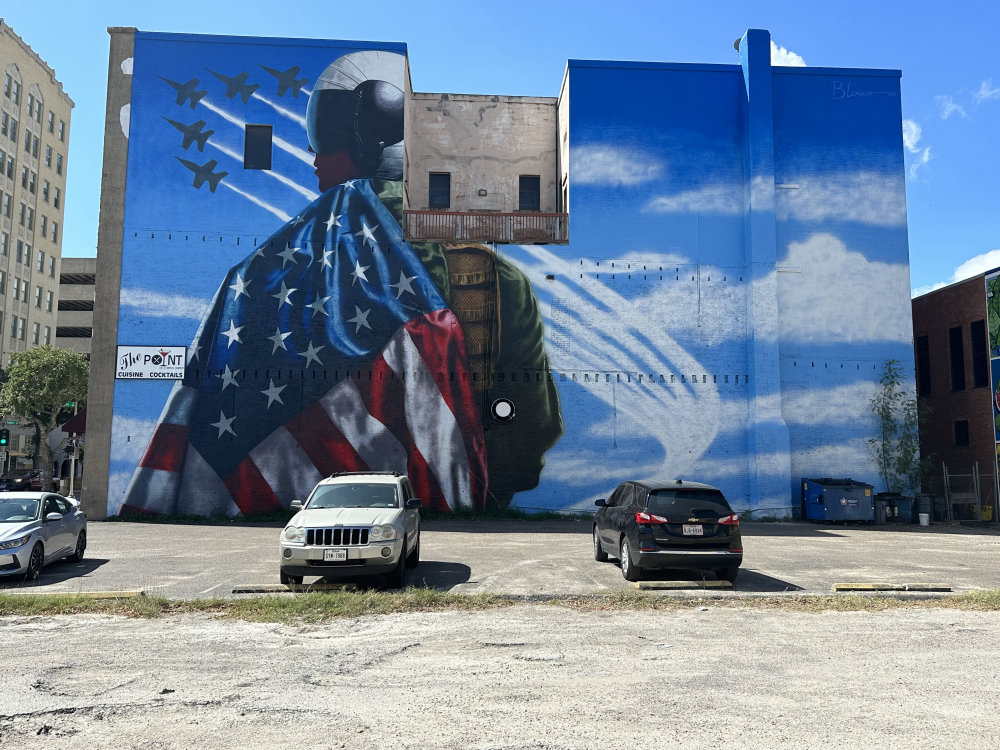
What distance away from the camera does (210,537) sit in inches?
787

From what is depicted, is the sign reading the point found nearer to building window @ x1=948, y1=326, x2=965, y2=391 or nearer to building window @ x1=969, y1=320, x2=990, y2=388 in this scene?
building window @ x1=969, y1=320, x2=990, y2=388

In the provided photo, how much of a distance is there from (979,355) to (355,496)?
25603mm

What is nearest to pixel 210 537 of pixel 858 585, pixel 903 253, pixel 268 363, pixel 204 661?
pixel 268 363

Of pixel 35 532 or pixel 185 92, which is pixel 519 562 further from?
pixel 185 92

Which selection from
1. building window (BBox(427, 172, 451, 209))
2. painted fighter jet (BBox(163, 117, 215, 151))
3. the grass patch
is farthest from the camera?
building window (BBox(427, 172, 451, 209))

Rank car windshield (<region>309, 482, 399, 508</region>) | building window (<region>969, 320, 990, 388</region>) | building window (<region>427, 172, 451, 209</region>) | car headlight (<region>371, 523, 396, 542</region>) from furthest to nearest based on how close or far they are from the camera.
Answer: building window (<region>427, 172, 451, 209</region>)
building window (<region>969, 320, 990, 388</region>)
car windshield (<region>309, 482, 399, 508</region>)
car headlight (<region>371, 523, 396, 542</region>)

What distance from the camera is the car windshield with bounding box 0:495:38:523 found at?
12492 millimetres

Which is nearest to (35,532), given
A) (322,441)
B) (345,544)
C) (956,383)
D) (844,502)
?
(345,544)

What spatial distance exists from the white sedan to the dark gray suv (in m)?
9.36

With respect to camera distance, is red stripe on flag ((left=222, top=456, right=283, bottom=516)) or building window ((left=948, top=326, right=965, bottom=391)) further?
building window ((left=948, top=326, right=965, bottom=391))

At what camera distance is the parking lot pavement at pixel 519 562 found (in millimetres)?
11867

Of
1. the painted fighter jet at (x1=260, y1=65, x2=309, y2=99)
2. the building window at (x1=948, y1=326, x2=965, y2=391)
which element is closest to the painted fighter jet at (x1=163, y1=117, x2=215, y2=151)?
the painted fighter jet at (x1=260, y1=65, x2=309, y2=99)

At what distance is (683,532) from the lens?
11.5m

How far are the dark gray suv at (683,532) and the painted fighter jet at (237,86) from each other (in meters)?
21.8
